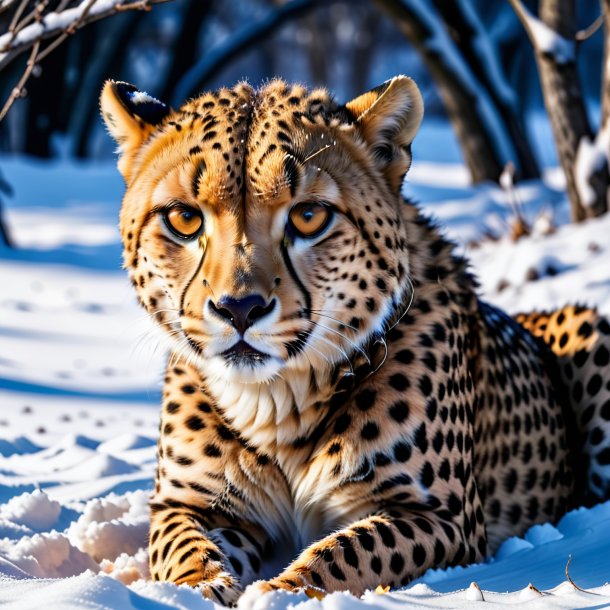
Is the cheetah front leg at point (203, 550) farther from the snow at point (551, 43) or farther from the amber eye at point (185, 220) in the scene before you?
the snow at point (551, 43)

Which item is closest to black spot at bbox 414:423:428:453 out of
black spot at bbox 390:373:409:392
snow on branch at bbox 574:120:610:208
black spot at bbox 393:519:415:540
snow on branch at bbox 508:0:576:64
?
black spot at bbox 390:373:409:392

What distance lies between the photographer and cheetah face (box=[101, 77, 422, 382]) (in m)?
2.99

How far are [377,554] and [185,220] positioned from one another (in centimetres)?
101

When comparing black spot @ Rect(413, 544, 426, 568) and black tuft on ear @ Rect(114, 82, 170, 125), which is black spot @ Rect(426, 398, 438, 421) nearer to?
black spot @ Rect(413, 544, 426, 568)

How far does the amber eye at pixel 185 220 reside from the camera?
3.17 m

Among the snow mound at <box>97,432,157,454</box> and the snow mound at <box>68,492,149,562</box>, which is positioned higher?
the snow mound at <box>97,432,157,454</box>

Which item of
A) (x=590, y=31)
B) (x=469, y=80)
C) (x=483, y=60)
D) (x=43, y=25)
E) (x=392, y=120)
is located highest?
(x=483, y=60)

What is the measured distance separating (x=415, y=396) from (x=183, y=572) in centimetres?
81

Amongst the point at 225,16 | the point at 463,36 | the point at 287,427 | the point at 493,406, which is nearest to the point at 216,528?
the point at 287,427

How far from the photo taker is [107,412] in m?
5.84

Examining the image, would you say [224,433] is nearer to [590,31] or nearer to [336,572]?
[336,572]

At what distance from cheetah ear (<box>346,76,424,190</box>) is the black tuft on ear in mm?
560

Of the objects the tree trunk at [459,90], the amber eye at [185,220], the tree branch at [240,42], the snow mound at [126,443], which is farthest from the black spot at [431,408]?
the tree branch at [240,42]

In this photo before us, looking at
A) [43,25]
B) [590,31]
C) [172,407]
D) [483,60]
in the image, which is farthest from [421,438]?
[483,60]
